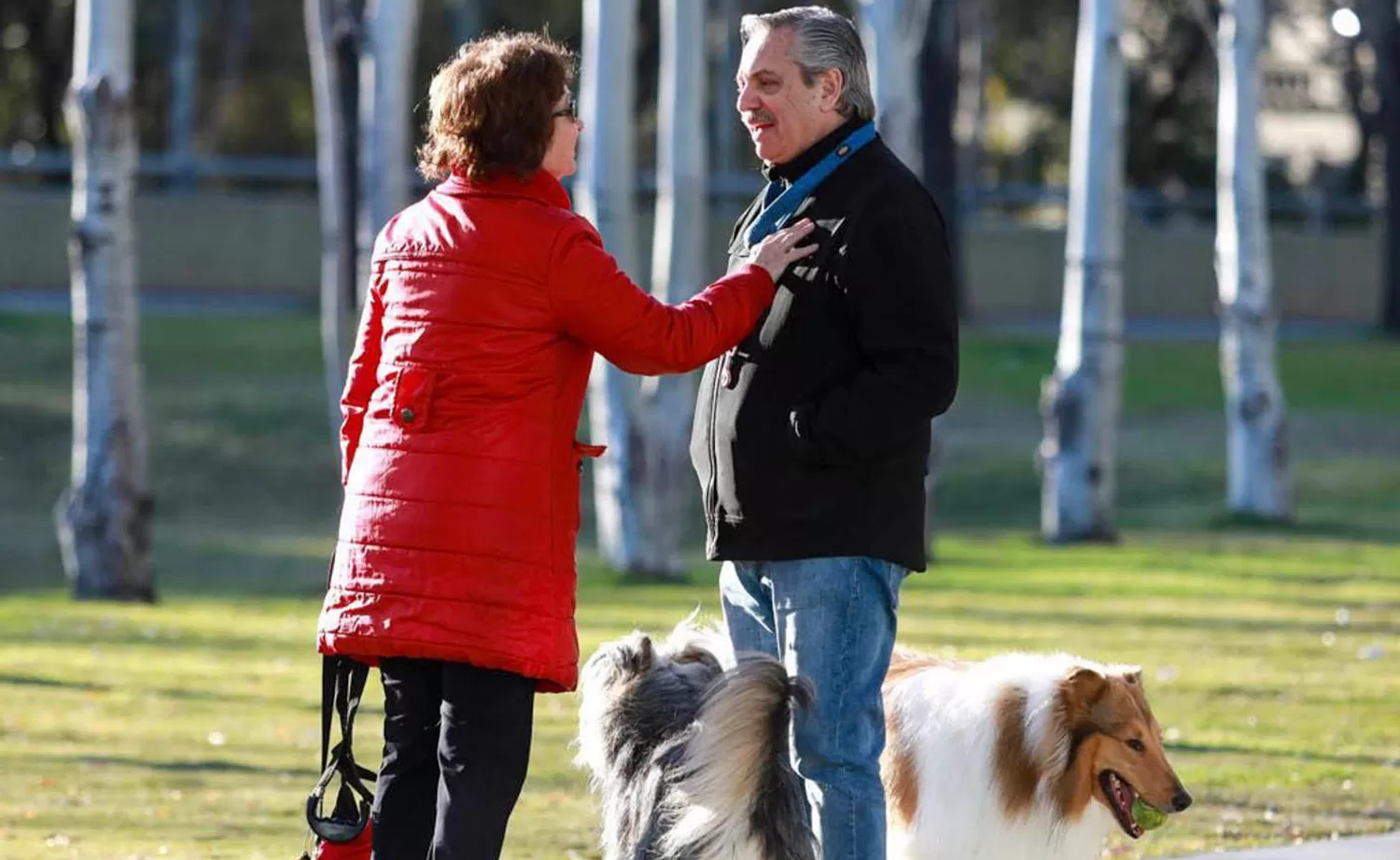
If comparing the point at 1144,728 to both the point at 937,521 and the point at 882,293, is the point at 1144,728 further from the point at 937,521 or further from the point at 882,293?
the point at 937,521

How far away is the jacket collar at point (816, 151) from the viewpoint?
5453 millimetres

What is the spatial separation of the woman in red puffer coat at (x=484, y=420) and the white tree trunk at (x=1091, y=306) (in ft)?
48.7

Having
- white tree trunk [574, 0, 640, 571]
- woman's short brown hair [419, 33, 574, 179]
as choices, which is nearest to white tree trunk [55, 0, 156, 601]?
white tree trunk [574, 0, 640, 571]

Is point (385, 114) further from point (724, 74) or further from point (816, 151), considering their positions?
point (724, 74)

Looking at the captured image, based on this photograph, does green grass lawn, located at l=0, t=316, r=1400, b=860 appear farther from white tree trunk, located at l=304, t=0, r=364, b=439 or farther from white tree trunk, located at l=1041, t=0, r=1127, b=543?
white tree trunk, located at l=304, t=0, r=364, b=439

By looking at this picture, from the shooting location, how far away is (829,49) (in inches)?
212

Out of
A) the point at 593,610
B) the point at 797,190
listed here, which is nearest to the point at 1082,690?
the point at 797,190

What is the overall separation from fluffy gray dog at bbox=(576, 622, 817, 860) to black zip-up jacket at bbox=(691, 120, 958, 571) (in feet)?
0.95

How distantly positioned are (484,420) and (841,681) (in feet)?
3.25

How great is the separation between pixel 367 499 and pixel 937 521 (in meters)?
19.8

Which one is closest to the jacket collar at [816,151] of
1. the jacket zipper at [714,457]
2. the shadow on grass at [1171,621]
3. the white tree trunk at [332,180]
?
→ the jacket zipper at [714,457]

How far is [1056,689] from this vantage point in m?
6.19

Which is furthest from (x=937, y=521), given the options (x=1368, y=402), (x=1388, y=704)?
(x=1388, y=704)

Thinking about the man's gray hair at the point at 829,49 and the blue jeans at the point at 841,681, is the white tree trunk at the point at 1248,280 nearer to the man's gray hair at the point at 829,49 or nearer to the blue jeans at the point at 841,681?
the man's gray hair at the point at 829,49
